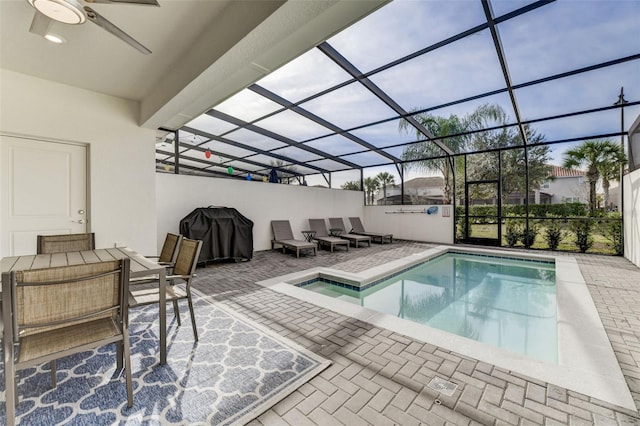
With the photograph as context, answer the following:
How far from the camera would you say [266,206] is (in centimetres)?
797

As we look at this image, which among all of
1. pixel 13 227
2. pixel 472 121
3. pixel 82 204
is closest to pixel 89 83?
pixel 82 204

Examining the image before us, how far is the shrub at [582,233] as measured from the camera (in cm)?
726

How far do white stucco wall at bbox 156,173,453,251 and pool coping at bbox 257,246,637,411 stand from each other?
122 inches

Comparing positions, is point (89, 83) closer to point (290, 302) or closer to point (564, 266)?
point (290, 302)

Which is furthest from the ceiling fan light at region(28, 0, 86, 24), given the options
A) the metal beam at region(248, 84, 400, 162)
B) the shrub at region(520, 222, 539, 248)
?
the shrub at region(520, 222, 539, 248)

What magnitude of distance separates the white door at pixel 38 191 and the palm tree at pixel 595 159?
1106cm

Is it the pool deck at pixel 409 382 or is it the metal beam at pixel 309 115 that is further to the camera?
the metal beam at pixel 309 115

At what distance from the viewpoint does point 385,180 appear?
436 inches

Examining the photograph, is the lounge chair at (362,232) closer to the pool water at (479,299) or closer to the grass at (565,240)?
the grass at (565,240)

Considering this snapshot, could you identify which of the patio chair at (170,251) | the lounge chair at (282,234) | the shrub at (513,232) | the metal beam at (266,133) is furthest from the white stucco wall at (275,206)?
the patio chair at (170,251)

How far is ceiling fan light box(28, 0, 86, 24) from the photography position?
6.93 ft

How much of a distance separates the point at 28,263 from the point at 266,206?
226 inches

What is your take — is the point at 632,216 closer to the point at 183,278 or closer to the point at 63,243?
the point at 183,278

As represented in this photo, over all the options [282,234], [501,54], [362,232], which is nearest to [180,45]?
[501,54]
